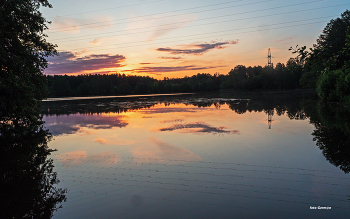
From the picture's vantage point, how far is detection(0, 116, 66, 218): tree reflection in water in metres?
6.67

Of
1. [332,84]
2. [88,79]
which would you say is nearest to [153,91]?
[88,79]

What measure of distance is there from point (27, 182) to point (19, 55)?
12.8m

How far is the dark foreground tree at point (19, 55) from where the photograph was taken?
1518cm

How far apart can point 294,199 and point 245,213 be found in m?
1.79

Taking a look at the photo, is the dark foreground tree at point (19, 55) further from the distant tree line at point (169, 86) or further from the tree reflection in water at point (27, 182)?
the distant tree line at point (169, 86)

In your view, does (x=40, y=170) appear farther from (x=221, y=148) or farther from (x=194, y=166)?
(x=221, y=148)

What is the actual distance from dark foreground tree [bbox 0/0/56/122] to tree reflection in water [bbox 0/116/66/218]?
302 cm

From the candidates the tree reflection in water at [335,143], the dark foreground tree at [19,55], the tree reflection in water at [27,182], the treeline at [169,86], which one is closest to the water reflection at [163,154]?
the tree reflection in water at [27,182]

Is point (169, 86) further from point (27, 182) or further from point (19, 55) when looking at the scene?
point (27, 182)

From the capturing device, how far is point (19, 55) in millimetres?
17219

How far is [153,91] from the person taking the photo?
510 feet

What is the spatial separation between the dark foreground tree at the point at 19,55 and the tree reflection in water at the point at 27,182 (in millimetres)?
3020

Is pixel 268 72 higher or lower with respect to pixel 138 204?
higher

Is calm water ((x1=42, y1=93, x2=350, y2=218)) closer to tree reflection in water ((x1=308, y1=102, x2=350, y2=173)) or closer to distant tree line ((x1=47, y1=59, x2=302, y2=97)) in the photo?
tree reflection in water ((x1=308, y1=102, x2=350, y2=173))
